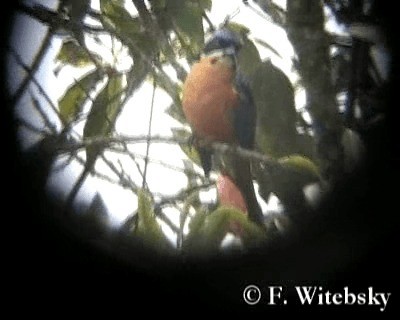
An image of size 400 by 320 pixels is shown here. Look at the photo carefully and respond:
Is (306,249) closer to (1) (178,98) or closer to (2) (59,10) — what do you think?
(1) (178,98)

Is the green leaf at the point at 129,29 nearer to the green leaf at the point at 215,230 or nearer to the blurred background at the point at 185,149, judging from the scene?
the blurred background at the point at 185,149

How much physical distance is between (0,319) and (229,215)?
1.19 feet

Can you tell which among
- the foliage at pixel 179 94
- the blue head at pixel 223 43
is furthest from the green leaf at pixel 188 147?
the blue head at pixel 223 43

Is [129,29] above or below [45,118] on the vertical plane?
above

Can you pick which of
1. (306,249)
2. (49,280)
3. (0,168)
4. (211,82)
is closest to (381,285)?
(306,249)

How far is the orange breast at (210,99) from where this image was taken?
1.20m

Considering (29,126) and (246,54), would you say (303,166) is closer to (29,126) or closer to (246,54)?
(246,54)

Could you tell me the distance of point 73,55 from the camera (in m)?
1.23

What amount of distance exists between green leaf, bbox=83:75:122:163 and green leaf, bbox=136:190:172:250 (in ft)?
0.35

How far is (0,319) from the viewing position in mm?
1213

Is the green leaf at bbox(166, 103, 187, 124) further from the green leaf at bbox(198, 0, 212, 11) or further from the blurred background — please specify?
the green leaf at bbox(198, 0, 212, 11)

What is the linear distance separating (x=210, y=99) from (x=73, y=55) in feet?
0.69

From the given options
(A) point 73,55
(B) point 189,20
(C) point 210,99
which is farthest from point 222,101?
(A) point 73,55

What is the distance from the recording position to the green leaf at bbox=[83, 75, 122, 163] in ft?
3.99
